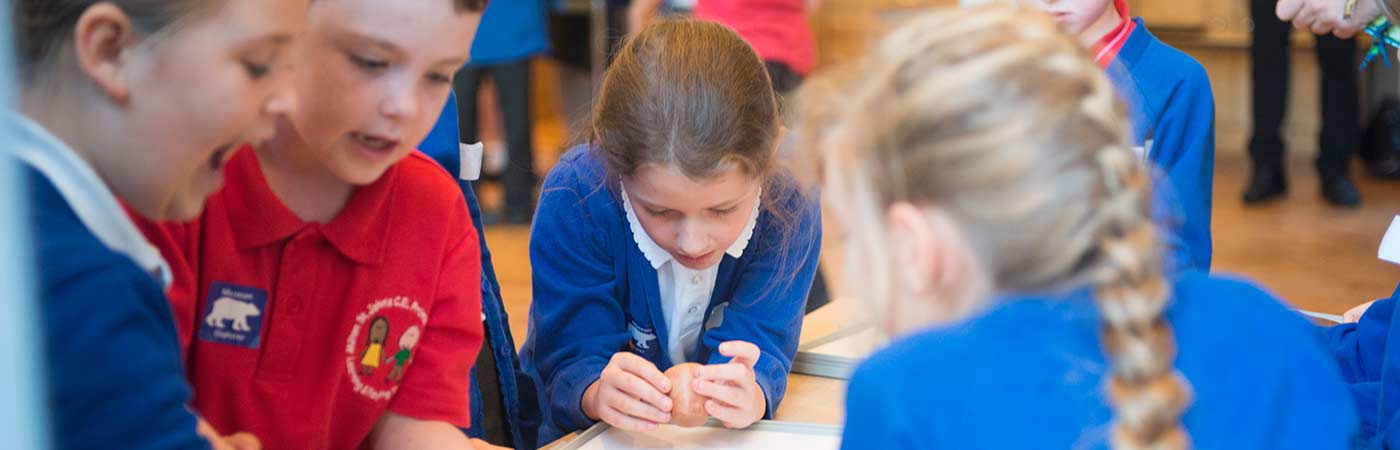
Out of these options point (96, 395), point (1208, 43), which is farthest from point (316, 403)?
point (1208, 43)

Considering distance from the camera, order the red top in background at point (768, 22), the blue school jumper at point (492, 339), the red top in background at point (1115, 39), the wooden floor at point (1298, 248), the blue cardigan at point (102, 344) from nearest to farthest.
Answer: the blue cardigan at point (102, 344)
the blue school jumper at point (492, 339)
the red top in background at point (1115, 39)
the red top in background at point (768, 22)
the wooden floor at point (1298, 248)

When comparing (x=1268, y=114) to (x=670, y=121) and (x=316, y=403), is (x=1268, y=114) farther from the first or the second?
(x=316, y=403)

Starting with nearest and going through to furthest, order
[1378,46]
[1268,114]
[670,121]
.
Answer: [670,121], [1378,46], [1268,114]

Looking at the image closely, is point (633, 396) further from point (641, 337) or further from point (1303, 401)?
point (1303, 401)

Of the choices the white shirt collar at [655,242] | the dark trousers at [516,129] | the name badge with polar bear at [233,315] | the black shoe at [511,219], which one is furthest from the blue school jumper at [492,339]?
the black shoe at [511,219]

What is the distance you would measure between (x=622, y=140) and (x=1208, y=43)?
4.08 metres

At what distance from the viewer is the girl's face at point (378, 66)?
81cm

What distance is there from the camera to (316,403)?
3.05 feet

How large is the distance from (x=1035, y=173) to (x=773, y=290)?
0.69 m

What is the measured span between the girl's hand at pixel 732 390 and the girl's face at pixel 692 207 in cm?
10

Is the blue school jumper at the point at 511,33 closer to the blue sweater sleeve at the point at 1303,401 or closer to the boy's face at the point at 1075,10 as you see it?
the boy's face at the point at 1075,10

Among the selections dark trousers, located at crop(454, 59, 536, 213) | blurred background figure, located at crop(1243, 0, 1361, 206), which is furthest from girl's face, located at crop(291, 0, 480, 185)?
blurred background figure, located at crop(1243, 0, 1361, 206)

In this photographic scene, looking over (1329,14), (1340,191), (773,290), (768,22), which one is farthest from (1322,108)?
(773,290)

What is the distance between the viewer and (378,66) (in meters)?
0.82
